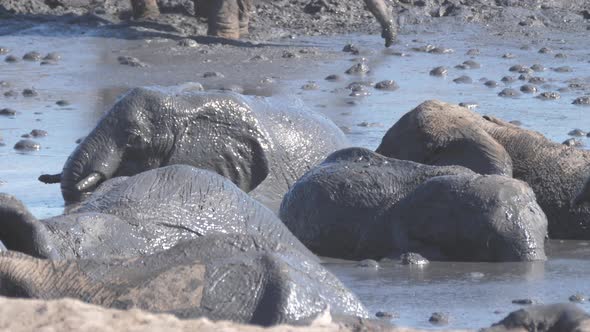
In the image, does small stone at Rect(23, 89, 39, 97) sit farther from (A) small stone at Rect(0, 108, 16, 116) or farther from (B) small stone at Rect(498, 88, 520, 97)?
(B) small stone at Rect(498, 88, 520, 97)

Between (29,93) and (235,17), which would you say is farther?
(235,17)

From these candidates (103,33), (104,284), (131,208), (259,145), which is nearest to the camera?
(104,284)

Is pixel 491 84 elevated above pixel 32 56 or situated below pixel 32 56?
above

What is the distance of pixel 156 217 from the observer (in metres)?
7.41

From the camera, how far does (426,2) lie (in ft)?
77.2

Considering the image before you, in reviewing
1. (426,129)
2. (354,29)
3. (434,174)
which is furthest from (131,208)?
(354,29)

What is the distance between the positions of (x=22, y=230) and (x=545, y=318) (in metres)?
2.13

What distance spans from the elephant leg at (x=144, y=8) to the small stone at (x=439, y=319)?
14613 mm

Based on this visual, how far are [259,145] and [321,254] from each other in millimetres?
1339

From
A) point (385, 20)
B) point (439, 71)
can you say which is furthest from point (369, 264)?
point (385, 20)

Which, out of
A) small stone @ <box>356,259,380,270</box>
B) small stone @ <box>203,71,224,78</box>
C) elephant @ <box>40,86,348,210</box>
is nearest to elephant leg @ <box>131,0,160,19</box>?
small stone @ <box>203,71,224,78</box>

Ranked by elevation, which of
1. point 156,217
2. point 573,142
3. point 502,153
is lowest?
point 573,142

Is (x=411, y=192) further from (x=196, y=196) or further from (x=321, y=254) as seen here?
(x=196, y=196)

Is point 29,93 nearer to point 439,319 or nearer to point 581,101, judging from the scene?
point 581,101
